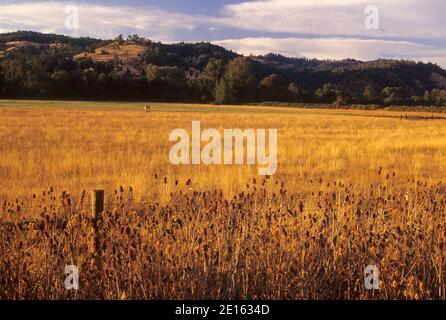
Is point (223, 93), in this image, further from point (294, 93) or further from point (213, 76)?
point (294, 93)

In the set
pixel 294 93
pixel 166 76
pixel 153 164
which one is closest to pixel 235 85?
pixel 294 93

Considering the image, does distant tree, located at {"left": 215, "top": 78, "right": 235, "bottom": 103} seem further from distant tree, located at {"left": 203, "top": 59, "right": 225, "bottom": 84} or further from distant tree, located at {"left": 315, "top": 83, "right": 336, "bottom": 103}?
distant tree, located at {"left": 315, "top": 83, "right": 336, "bottom": 103}

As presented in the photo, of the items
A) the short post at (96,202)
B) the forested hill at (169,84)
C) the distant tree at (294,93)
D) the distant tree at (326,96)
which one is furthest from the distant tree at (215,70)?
the short post at (96,202)

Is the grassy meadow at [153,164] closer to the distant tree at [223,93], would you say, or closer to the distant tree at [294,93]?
the distant tree at [223,93]

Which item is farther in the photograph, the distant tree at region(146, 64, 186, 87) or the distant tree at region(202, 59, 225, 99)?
the distant tree at region(202, 59, 225, 99)

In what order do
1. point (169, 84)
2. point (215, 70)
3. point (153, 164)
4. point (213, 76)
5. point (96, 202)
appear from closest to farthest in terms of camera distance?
1. point (96, 202)
2. point (153, 164)
3. point (169, 84)
4. point (213, 76)
5. point (215, 70)

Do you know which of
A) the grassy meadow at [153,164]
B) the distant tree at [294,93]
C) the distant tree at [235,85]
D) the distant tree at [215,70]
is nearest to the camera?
the grassy meadow at [153,164]

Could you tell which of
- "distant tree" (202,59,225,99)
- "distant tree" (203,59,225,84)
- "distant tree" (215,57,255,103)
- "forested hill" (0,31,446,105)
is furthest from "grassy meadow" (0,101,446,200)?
"distant tree" (203,59,225,84)

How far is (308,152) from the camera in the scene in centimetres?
2297

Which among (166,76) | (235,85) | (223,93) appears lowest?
(223,93)

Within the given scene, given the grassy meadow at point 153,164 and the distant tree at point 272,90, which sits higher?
the distant tree at point 272,90
